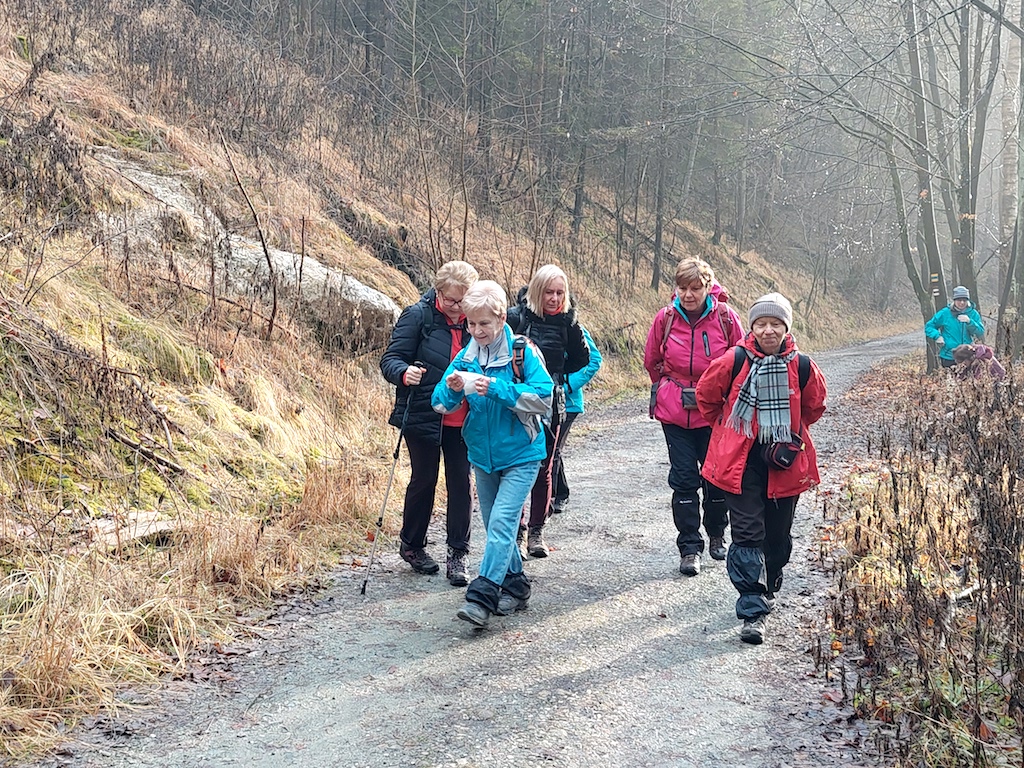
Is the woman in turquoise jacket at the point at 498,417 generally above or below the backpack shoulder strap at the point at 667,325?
below

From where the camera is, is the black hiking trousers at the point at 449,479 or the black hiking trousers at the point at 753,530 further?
the black hiking trousers at the point at 449,479

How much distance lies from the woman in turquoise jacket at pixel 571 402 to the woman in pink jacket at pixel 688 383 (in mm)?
720

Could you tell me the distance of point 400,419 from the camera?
574cm

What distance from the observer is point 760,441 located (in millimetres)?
4801

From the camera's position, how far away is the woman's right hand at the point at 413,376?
5398 mm

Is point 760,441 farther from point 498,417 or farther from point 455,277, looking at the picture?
point 455,277

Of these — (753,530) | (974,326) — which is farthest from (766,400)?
(974,326)

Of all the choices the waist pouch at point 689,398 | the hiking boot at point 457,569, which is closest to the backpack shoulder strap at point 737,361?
the waist pouch at point 689,398

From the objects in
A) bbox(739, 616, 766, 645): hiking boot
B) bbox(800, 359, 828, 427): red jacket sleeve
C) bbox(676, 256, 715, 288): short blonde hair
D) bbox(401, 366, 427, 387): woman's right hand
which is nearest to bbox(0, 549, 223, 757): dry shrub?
bbox(401, 366, 427, 387): woman's right hand

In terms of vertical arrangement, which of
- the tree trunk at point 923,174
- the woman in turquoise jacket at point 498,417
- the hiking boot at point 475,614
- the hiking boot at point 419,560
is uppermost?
the tree trunk at point 923,174

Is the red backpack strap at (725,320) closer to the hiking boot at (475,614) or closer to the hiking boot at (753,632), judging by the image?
the hiking boot at (753,632)

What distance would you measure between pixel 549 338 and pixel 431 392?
3.92 ft

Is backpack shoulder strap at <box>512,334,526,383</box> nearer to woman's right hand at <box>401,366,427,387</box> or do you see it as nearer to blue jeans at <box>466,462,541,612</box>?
blue jeans at <box>466,462,541,612</box>

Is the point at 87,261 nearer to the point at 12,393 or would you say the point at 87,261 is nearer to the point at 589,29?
the point at 12,393
